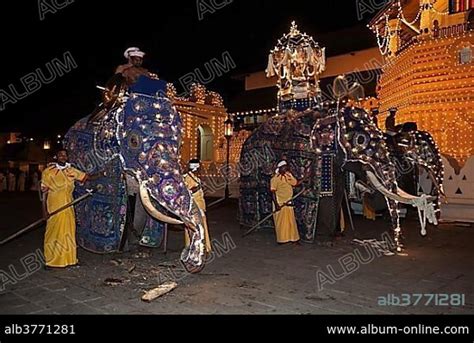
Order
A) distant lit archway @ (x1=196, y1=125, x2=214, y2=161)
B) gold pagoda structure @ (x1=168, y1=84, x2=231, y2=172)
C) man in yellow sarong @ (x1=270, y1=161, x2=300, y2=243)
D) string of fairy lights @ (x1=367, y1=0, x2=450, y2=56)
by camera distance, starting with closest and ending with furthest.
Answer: man in yellow sarong @ (x1=270, y1=161, x2=300, y2=243) → string of fairy lights @ (x1=367, y1=0, x2=450, y2=56) → gold pagoda structure @ (x1=168, y1=84, x2=231, y2=172) → distant lit archway @ (x1=196, y1=125, x2=214, y2=161)

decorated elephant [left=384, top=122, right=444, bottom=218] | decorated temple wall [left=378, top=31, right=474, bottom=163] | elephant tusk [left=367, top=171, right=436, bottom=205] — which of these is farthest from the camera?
decorated temple wall [left=378, top=31, right=474, bottom=163]

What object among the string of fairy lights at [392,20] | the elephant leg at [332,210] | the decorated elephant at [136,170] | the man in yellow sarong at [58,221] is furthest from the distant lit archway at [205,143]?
the man in yellow sarong at [58,221]

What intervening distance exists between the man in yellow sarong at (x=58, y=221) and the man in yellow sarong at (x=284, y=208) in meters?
3.64

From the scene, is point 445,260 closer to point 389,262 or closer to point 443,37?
point 389,262

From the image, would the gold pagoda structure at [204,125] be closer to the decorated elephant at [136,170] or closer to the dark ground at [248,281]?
the dark ground at [248,281]

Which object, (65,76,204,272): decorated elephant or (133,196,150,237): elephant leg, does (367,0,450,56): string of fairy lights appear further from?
(133,196,150,237): elephant leg

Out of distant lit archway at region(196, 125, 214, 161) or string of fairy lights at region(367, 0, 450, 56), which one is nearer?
string of fairy lights at region(367, 0, 450, 56)

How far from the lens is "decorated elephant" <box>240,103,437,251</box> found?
309 inches

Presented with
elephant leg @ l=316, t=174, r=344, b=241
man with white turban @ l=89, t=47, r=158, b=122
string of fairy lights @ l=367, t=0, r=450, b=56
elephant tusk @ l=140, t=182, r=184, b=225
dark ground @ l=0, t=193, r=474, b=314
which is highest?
string of fairy lights @ l=367, t=0, r=450, b=56

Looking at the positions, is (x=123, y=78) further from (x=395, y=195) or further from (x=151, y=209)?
(x=395, y=195)

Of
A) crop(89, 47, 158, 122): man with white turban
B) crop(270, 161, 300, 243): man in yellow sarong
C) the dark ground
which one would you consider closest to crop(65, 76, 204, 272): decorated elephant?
crop(89, 47, 158, 122): man with white turban

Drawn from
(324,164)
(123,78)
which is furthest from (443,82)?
(123,78)

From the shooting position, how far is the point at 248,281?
6.06m

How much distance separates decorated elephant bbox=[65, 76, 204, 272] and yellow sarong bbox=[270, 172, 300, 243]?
7.10ft
